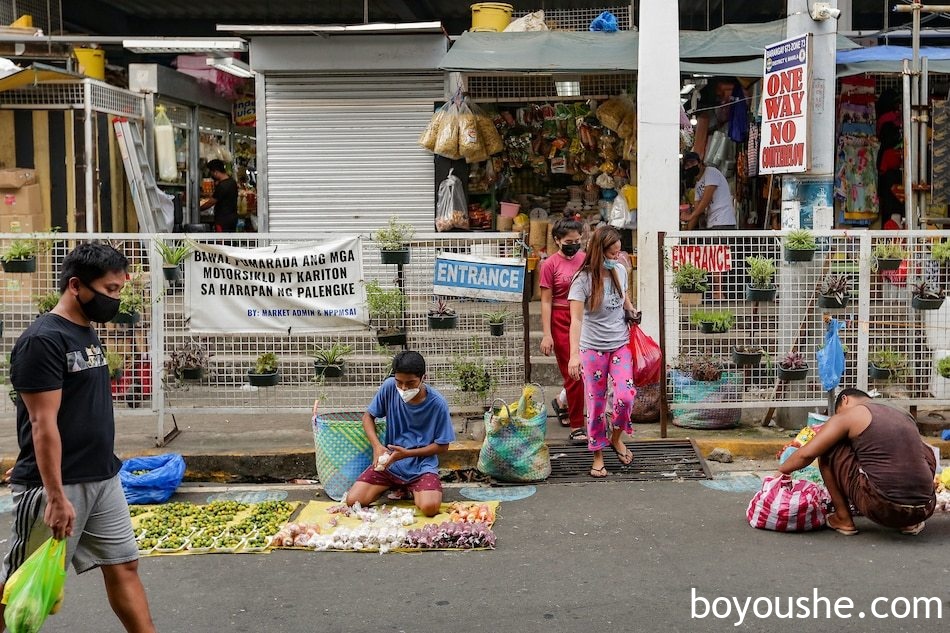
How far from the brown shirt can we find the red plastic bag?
7.13ft

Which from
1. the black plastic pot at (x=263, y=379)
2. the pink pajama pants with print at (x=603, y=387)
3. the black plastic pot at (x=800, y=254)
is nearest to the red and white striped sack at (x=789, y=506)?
the pink pajama pants with print at (x=603, y=387)

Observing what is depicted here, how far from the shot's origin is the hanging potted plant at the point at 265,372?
25.6ft

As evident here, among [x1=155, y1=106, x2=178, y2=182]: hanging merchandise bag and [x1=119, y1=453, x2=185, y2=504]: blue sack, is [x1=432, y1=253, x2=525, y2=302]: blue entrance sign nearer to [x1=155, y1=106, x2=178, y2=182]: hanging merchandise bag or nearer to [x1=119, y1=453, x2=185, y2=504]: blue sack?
[x1=119, y1=453, x2=185, y2=504]: blue sack

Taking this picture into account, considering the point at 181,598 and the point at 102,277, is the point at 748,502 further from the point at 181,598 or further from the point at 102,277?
the point at 102,277

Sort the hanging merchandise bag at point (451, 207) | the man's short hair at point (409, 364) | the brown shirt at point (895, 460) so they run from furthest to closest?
the hanging merchandise bag at point (451, 207)
the man's short hair at point (409, 364)
the brown shirt at point (895, 460)

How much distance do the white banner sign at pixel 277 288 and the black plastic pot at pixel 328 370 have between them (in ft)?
0.95

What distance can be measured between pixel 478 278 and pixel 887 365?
10.4 ft

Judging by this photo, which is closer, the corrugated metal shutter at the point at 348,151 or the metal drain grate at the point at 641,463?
the metal drain grate at the point at 641,463

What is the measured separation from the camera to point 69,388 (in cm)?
411

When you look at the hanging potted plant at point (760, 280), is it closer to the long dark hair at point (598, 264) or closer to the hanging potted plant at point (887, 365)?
the hanging potted plant at point (887, 365)

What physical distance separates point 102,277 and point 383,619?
2.02 meters

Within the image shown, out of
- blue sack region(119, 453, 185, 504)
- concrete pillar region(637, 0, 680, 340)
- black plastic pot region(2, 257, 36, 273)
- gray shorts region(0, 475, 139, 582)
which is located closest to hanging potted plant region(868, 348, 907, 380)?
concrete pillar region(637, 0, 680, 340)

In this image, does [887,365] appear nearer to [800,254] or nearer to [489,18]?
[800,254]

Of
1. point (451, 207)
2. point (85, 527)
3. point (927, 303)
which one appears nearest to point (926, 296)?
point (927, 303)
